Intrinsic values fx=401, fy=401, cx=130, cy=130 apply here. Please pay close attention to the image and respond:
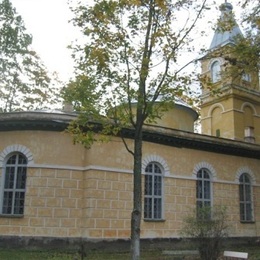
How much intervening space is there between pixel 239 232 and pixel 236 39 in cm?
944

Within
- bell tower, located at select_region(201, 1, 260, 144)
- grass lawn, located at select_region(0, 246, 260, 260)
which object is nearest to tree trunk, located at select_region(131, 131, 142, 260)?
grass lawn, located at select_region(0, 246, 260, 260)

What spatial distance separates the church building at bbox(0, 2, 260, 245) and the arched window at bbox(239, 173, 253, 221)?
2.29 feet

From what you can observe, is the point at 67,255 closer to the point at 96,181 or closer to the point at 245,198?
the point at 96,181

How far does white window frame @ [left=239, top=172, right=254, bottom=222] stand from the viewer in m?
20.7

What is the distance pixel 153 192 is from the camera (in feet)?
57.8

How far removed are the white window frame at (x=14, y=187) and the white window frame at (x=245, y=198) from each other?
11119 millimetres

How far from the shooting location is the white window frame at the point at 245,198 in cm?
2070

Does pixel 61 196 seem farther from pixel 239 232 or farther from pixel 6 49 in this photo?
pixel 6 49

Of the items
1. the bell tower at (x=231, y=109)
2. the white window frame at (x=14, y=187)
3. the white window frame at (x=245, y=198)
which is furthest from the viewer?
the bell tower at (x=231, y=109)

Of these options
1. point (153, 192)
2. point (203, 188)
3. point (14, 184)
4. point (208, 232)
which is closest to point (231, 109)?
point (203, 188)

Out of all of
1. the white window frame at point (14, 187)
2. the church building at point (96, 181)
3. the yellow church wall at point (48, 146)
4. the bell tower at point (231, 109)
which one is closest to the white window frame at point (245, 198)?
the church building at point (96, 181)

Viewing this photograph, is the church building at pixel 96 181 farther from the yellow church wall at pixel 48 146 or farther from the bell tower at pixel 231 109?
the bell tower at pixel 231 109

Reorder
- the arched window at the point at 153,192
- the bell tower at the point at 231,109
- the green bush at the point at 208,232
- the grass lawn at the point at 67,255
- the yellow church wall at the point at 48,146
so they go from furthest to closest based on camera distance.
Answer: the bell tower at the point at 231,109 < the arched window at the point at 153,192 < the yellow church wall at the point at 48,146 < the grass lawn at the point at 67,255 < the green bush at the point at 208,232

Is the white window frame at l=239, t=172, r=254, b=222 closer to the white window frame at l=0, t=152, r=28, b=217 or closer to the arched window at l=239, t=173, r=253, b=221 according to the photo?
the arched window at l=239, t=173, r=253, b=221
